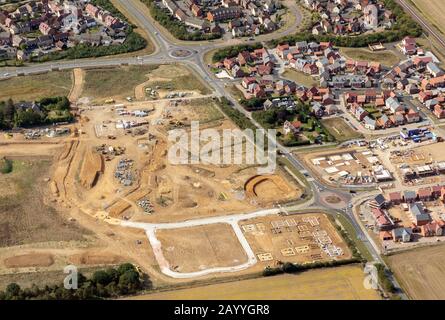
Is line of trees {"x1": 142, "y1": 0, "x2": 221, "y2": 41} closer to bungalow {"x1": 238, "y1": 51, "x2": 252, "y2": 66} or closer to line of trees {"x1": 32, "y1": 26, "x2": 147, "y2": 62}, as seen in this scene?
line of trees {"x1": 32, "y1": 26, "x2": 147, "y2": 62}

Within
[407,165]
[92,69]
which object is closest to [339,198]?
[407,165]

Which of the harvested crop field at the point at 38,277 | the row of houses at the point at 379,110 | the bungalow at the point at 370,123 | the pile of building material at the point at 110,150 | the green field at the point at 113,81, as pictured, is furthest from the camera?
the green field at the point at 113,81

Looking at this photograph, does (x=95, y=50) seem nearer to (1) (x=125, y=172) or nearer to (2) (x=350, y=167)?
(1) (x=125, y=172)

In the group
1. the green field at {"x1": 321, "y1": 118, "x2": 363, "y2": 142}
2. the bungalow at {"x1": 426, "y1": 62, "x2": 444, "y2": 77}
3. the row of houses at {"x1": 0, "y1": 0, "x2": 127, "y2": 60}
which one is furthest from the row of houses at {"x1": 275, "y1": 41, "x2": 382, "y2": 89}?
the row of houses at {"x1": 0, "y1": 0, "x2": 127, "y2": 60}

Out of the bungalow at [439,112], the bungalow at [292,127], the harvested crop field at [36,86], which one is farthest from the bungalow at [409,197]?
the harvested crop field at [36,86]

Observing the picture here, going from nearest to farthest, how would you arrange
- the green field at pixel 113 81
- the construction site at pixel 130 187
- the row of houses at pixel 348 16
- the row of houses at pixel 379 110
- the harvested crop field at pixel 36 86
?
1. the construction site at pixel 130 187
2. the row of houses at pixel 379 110
3. the harvested crop field at pixel 36 86
4. the green field at pixel 113 81
5. the row of houses at pixel 348 16

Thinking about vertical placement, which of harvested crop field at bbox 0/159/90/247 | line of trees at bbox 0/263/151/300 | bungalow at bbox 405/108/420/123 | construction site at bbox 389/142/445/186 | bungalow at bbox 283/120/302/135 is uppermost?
bungalow at bbox 405/108/420/123

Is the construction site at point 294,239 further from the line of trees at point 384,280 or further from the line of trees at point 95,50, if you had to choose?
the line of trees at point 95,50

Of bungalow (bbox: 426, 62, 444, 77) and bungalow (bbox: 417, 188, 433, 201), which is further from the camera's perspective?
bungalow (bbox: 426, 62, 444, 77)
